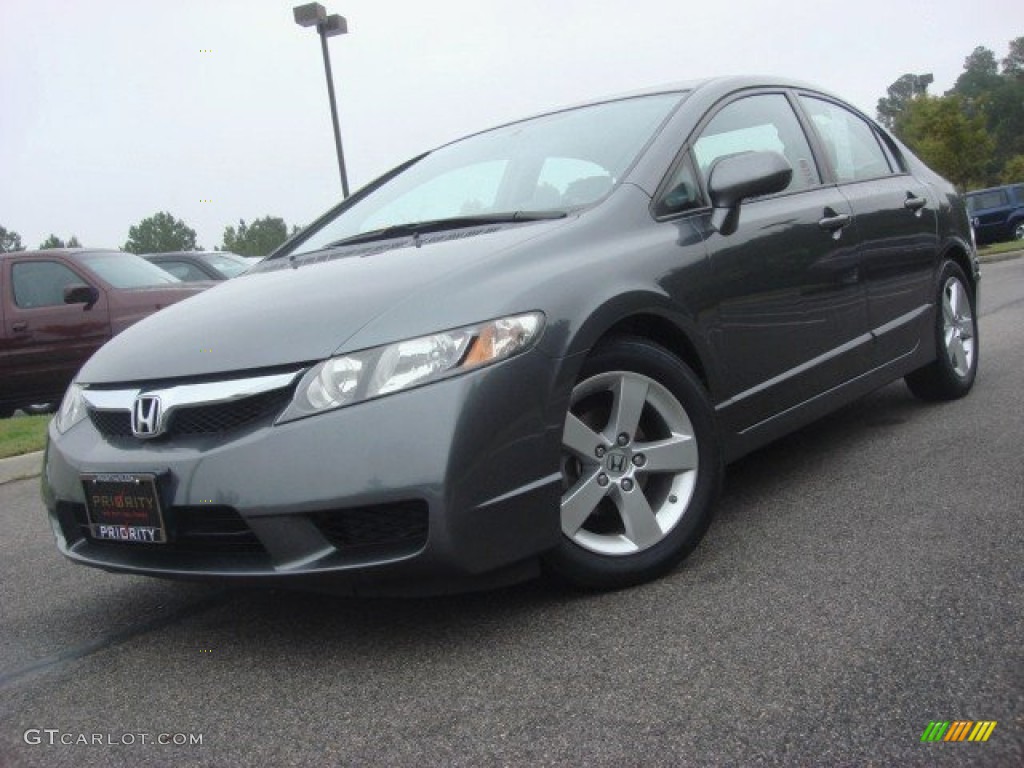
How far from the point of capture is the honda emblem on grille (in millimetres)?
2629

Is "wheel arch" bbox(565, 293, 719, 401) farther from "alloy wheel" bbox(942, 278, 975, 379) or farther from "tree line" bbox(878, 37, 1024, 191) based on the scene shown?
"tree line" bbox(878, 37, 1024, 191)

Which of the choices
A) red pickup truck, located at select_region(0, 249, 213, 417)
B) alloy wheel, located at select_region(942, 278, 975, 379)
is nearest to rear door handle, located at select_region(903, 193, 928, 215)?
alloy wheel, located at select_region(942, 278, 975, 379)

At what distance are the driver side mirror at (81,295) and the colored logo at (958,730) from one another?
820 cm

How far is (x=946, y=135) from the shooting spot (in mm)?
35312

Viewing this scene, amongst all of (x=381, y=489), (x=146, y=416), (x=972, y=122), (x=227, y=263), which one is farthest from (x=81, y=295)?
(x=972, y=122)

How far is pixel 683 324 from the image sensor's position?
3139mm

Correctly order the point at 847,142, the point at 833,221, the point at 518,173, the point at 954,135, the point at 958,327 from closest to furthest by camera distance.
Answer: the point at 518,173
the point at 833,221
the point at 847,142
the point at 958,327
the point at 954,135

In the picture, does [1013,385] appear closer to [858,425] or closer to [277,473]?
[858,425]

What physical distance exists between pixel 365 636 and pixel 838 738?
1276 mm

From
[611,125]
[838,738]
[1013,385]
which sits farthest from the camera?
[1013,385]

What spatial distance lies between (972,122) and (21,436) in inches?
1442

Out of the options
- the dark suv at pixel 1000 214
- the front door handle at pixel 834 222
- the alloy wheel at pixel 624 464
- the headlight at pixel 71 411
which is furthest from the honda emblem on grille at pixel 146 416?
the dark suv at pixel 1000 214

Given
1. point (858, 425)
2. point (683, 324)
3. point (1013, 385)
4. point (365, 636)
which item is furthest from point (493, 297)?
point (1013, 385)

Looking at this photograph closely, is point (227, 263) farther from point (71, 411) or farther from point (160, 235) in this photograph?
point (160, 235)
